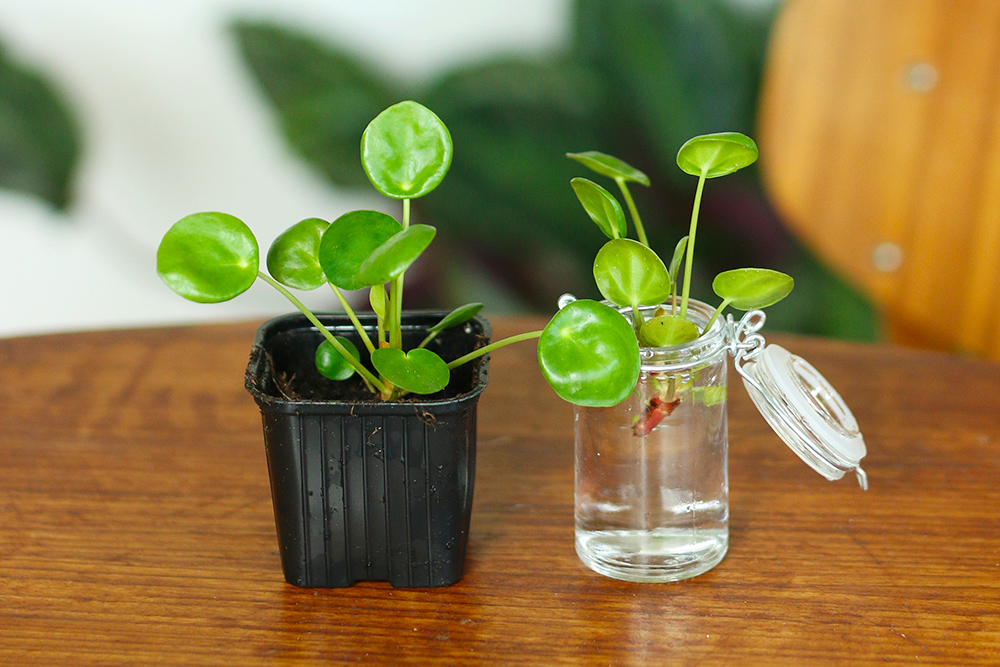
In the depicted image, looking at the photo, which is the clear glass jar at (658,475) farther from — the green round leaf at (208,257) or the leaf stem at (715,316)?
the green round leaf at (208,257)

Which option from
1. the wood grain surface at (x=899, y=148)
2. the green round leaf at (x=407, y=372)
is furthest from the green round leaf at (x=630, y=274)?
the wood grain surface at (x=899, y=148)

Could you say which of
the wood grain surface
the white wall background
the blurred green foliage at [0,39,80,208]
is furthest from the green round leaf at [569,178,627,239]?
the blurred green foliage at [0,39,80,208]

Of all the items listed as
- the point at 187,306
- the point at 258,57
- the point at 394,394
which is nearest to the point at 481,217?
the point at 258,57

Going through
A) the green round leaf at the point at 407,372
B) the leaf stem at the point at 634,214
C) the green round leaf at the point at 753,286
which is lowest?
the green round leaf at the point at 407,372

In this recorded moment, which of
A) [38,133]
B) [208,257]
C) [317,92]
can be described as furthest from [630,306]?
[38,133]

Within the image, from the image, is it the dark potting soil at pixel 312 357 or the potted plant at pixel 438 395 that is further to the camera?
the dark potting soil at pixel 312 357

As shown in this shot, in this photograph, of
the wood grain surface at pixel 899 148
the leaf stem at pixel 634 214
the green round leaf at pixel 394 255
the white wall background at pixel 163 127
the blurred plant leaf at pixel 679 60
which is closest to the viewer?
the green round leaf at pixel 394 255

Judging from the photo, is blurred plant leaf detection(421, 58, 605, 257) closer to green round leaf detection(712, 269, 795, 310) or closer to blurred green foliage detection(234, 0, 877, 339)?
blurred green foliage detection(234, 0, 877, 339)

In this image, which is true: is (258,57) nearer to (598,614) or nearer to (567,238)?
(567,238)

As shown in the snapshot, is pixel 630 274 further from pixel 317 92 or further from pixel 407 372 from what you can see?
pixel 317 92
